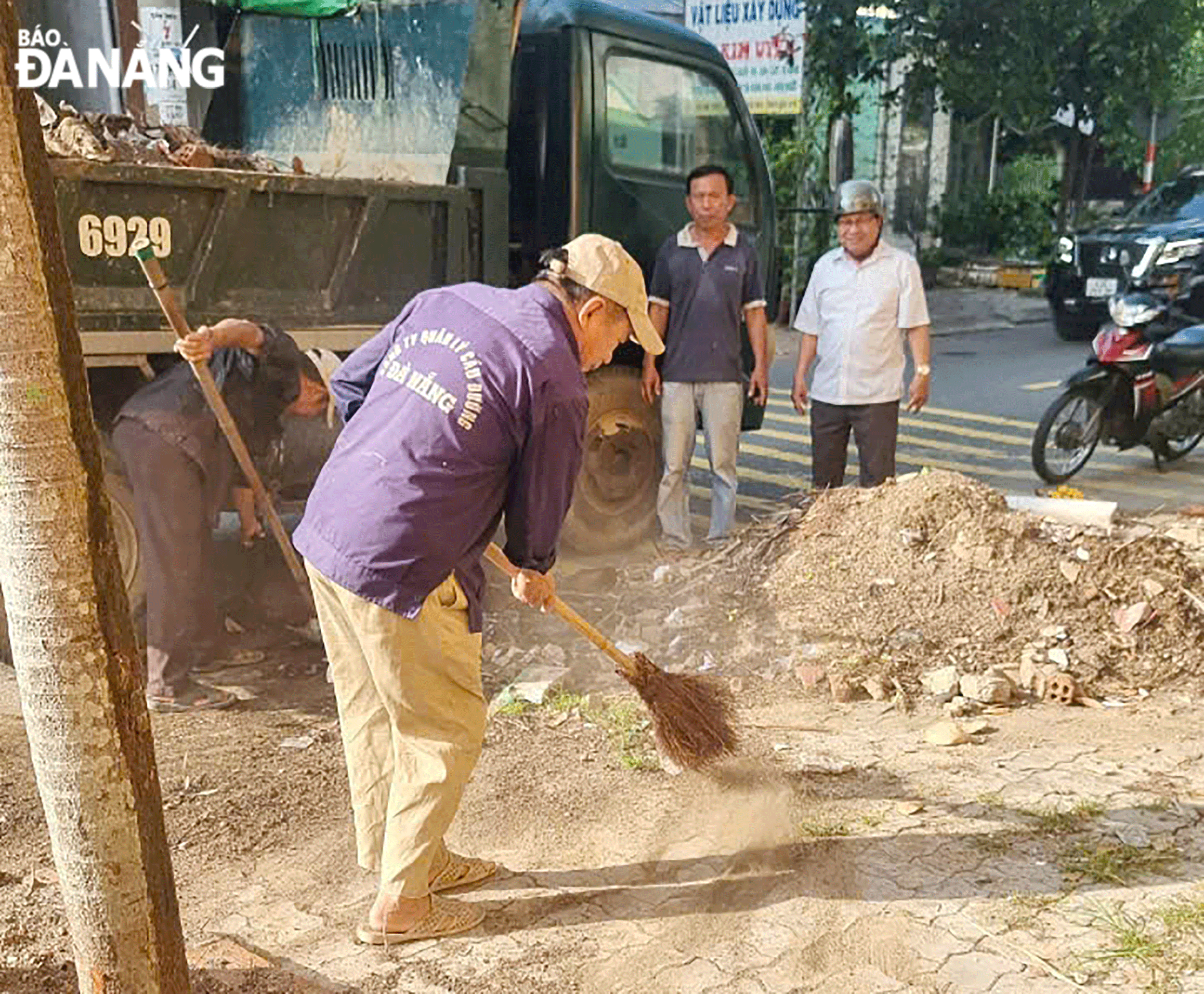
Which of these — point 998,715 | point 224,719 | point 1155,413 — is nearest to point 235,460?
point 224,719

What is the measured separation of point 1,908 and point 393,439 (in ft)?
5.37

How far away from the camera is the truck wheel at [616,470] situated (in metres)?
6.46

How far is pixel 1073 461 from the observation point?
820 centimetres

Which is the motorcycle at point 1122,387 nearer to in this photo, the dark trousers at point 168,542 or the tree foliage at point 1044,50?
the dark trousers at point 168,542

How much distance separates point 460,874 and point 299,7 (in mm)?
4209

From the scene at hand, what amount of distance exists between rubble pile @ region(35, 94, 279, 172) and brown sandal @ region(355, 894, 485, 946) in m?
2.77

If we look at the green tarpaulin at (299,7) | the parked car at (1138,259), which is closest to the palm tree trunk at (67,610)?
the green tarpaulin at (299,7)

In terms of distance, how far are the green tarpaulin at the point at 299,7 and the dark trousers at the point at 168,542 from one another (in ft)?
7.75

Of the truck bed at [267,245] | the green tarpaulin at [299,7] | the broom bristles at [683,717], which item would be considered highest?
the green tarpaulin at [299,7]

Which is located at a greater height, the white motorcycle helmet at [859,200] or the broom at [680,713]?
the white motorcycle helmet at [859,200]

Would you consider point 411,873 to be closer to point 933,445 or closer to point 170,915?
point 170,915

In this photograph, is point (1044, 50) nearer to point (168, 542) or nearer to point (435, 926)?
point (168, 542)

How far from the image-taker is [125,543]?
465cm

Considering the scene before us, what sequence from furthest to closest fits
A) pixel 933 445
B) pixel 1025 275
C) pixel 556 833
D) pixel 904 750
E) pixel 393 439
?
pixel 1025 275 → pixel 933 445 → pixel 904 750 → pixel 556 833 → pixel 393 439
